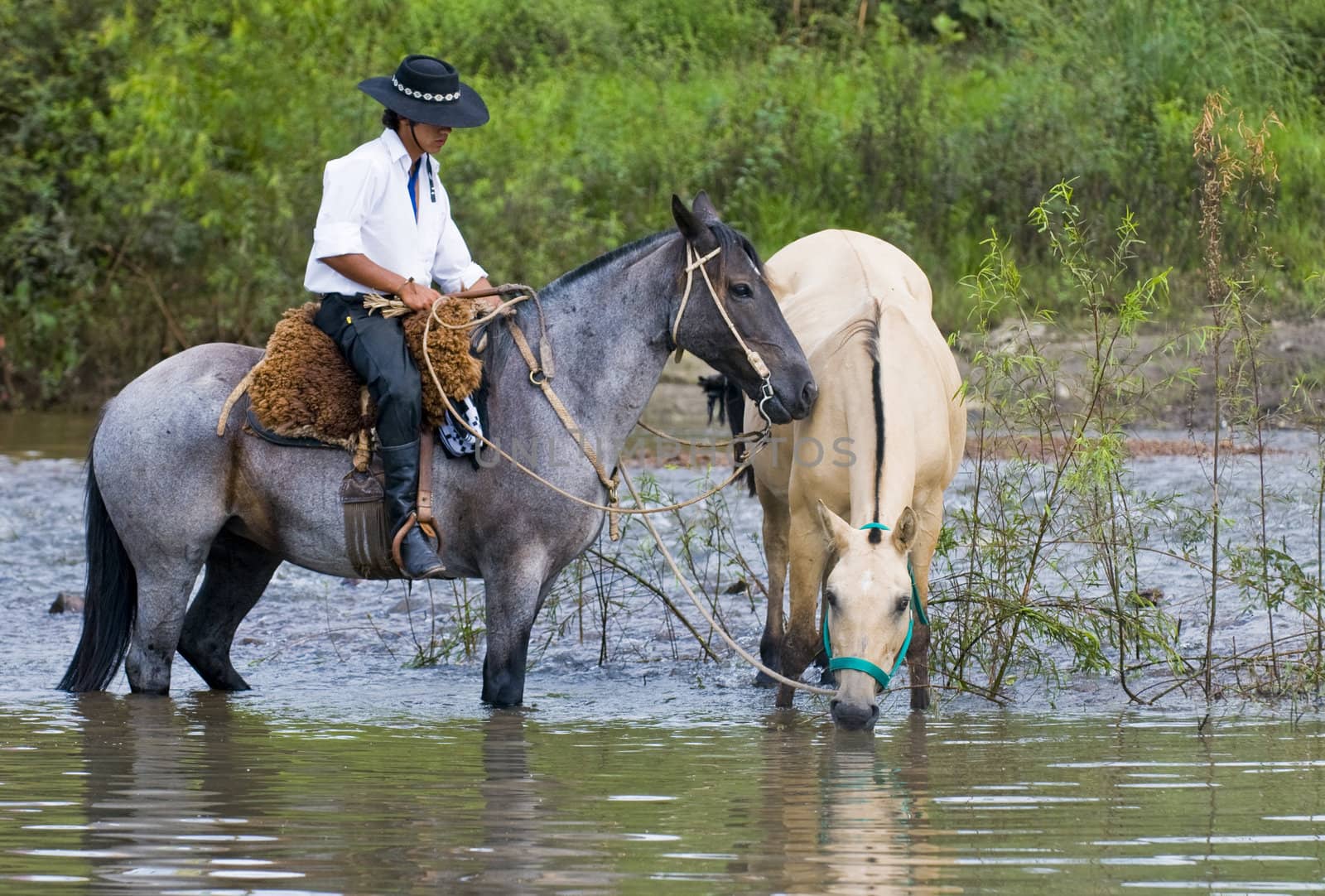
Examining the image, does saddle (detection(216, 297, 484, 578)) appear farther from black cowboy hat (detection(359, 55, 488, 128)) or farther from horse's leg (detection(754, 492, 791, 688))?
horse's leg (detection(754, 492, 791, 688))

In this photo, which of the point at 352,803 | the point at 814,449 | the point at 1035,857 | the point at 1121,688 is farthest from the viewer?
the point at 1121,688

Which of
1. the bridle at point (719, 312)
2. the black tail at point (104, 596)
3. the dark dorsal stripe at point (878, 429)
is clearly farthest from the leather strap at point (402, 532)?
the dark dorsal stripe at point (878, 429)

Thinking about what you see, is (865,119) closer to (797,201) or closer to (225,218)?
(797,201)

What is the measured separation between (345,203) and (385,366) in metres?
0.63

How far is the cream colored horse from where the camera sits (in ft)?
20.5

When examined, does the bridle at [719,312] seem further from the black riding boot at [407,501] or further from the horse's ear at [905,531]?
the black riding boot at [407,501]

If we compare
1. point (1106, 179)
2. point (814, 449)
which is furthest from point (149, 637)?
point (1106, 179)

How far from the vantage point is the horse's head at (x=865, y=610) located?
20.3 feet

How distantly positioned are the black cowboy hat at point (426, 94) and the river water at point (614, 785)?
2.27 m

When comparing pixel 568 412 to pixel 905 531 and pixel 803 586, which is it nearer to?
pixel 803 586

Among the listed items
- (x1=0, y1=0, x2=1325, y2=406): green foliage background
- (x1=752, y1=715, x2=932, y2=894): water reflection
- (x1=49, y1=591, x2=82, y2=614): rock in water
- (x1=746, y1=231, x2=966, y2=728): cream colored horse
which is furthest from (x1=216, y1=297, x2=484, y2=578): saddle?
(x1=0, y1=0, x2=1325, y2=406): green foliage background

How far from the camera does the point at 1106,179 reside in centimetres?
1864

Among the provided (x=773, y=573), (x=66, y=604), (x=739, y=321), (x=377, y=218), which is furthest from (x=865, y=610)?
(x=66, y=604)

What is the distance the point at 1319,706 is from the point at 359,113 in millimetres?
13727
